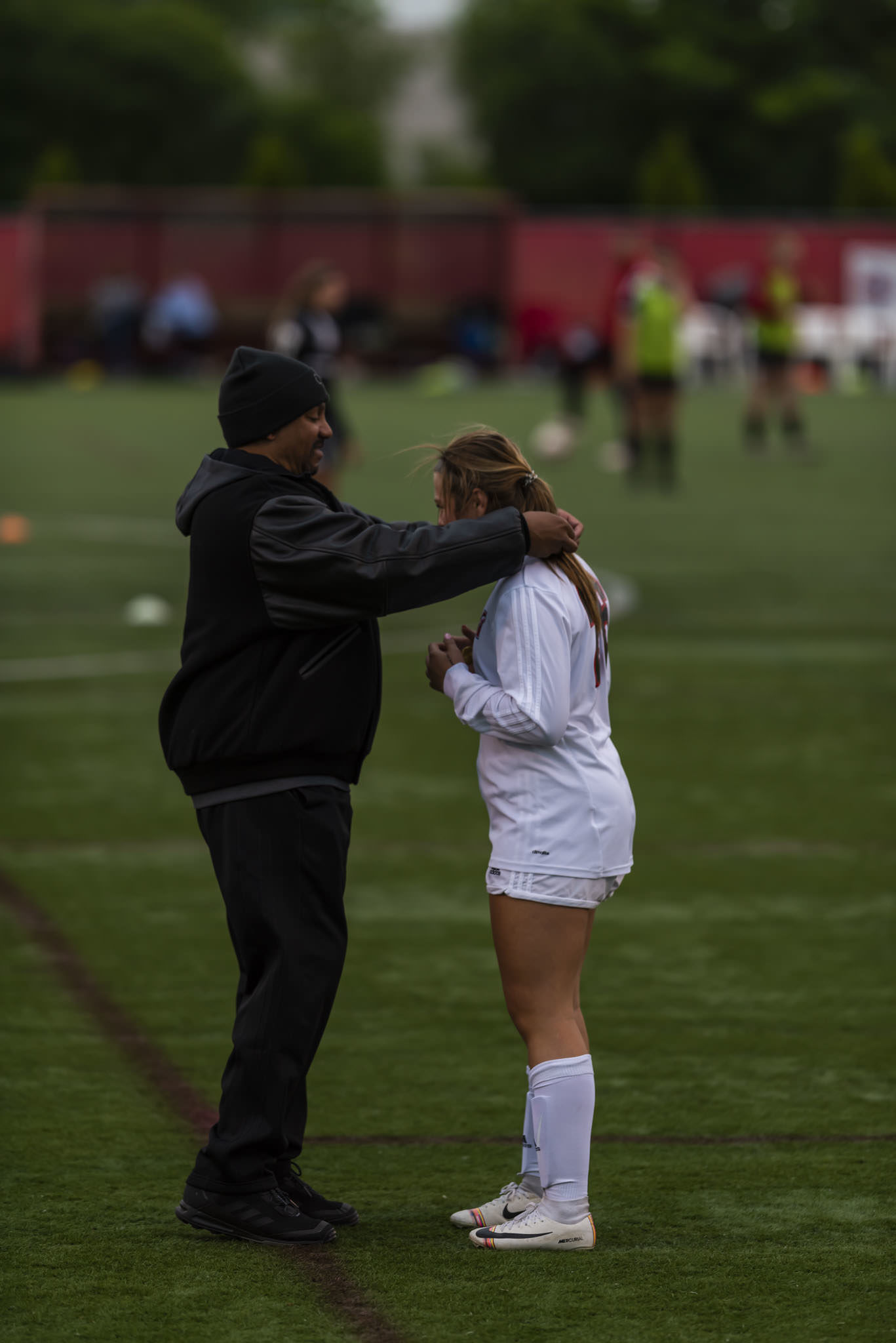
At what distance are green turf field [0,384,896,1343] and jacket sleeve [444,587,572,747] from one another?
3.42 ft

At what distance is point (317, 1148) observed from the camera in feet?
17.5

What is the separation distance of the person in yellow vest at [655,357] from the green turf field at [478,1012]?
9287 mm

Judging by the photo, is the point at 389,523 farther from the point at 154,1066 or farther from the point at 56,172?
the point at 56,172

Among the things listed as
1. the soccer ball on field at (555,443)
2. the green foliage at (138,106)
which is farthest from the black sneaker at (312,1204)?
the green foliage at (138,106)

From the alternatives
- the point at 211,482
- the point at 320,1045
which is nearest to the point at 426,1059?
the point at 320,1045

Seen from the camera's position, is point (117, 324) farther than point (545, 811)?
Yes

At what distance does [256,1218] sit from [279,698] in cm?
103

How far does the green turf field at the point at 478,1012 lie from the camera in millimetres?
4387

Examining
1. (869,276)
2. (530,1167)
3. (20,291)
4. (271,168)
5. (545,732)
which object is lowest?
(530,1167)

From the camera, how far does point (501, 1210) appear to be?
4699 millimetres

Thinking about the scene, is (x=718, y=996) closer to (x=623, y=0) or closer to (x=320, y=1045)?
(x=320, y=1045)

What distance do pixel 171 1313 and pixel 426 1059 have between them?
184 centimetres

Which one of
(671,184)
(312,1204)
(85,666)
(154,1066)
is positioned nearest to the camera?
(312,1204)

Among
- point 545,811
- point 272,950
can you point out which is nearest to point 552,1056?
point 545,811
